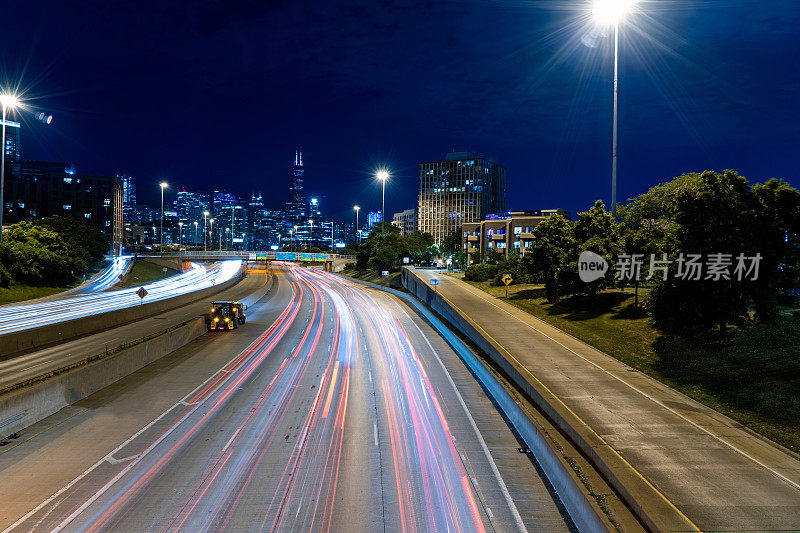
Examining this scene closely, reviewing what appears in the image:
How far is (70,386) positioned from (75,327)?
1739cm

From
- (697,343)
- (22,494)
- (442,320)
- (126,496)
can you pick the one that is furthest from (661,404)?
(442,320)

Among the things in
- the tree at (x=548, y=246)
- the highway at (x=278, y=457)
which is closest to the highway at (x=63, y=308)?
the highway at (x=278, y=457)

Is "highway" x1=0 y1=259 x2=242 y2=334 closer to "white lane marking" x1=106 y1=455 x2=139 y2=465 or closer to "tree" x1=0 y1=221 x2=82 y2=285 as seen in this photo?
"tree" x1=0 y1=221 x2=82 y2=285

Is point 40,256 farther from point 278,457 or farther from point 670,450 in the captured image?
point 670,450

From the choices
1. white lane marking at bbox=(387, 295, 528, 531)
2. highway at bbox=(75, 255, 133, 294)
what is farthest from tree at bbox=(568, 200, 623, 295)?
highway at bbox=(75, 255, 133, 294)

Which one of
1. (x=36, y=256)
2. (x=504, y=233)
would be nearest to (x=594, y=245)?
(x=36, y=256)

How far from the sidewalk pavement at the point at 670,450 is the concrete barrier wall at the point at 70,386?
18.0 meters

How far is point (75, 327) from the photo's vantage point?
3253 cm

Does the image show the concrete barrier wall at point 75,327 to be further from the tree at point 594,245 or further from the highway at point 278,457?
the tree at point 594,245

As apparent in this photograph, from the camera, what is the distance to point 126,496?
1140 centimetres

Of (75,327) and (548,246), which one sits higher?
(548,246)

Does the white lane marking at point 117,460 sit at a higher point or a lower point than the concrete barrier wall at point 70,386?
lower

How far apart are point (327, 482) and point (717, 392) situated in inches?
615

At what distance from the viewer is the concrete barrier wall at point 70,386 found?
595 inches
